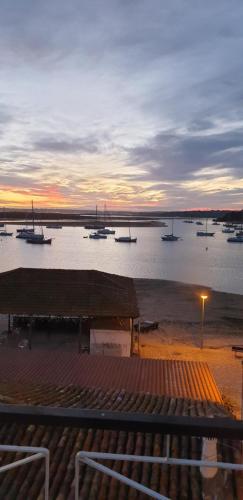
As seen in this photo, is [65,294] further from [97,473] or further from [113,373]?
[97,473]

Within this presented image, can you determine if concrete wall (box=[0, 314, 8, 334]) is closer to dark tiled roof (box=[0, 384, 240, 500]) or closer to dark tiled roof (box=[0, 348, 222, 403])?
dark tiled roof (box=[0, 348, 222, 403])

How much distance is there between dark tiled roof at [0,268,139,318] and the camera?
61.4 ft

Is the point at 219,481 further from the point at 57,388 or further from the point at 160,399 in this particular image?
the point at 57,388

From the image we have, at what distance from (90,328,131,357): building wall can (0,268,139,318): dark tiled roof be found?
115cm

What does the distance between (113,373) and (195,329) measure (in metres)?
16.9

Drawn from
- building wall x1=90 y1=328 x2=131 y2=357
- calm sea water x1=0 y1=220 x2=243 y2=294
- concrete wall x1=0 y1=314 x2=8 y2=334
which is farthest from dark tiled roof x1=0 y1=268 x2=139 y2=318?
calm sea water x1=0 y1=220 x2=243 y2=294

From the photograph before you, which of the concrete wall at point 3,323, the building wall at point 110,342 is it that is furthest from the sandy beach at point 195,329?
the concrete wall at point 3,323

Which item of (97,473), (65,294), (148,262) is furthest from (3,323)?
(148,262)

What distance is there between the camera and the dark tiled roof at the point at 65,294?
18.7 metres

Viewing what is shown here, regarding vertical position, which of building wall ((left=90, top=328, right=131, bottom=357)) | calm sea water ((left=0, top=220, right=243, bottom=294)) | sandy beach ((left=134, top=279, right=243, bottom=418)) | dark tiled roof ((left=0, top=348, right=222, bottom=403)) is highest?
dark tiled roof ((left=0, top=348, right=222, bottom=403))

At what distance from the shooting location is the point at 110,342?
1927 centimetres

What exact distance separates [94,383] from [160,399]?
11.1ft

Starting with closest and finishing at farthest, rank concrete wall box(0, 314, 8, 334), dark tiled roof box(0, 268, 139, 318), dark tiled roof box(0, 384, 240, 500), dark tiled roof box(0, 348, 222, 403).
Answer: dark tiled roof box(0, 384, 240, 500)
dark tiled roof box(0, 348, 222, 403)
dark tiled roof box(0, 268, 139, 318)
concrete wall box(0, 314, 8, 334)

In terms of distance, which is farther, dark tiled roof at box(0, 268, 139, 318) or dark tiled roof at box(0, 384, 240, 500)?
dark tiled roof at box(0, 268, 139, 318)
